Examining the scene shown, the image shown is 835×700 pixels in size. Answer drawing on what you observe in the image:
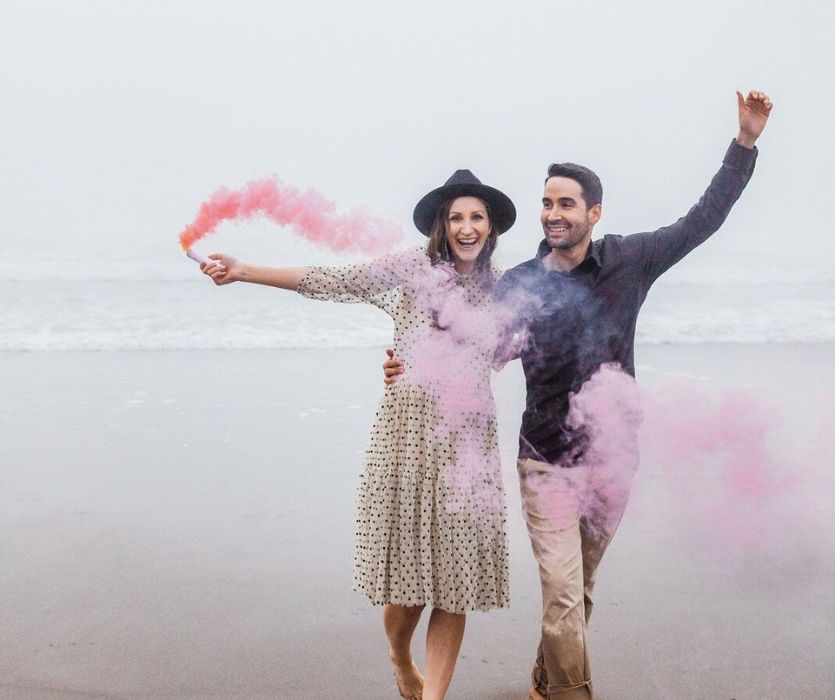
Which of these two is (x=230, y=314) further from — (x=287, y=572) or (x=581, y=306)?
(x=581, y=306)

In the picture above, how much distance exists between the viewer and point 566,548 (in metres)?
3.04

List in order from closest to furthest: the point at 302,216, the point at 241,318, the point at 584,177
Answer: the point at 584,177 < the point at 302,216 < the point at 241,318

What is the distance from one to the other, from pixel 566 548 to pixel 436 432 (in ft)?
1.85

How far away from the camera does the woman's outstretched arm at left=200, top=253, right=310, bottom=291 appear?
10.3 ft

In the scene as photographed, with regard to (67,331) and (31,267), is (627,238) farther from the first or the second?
(31,267)

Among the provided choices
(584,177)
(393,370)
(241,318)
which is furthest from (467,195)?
(241,318)

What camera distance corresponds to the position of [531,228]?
99.3 feet

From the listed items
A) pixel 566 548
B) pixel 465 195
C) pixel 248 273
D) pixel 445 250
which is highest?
pixel 465 195

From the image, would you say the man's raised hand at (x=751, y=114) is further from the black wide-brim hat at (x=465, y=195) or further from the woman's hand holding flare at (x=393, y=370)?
the woman's hand holding flare at (x=393, y=370)

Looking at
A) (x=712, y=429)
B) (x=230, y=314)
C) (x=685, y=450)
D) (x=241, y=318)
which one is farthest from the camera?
(x=230, y=314)

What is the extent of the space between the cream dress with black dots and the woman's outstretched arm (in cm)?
6

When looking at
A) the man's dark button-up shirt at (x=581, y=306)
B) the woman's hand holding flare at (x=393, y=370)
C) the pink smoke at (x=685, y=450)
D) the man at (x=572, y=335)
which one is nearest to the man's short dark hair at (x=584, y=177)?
the man at (x=572, y=335)

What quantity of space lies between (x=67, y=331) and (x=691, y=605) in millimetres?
11523

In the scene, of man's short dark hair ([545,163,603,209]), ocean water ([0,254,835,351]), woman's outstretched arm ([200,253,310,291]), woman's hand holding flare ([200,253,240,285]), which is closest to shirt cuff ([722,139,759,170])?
man's short dark hair ([545,163,603,209])
